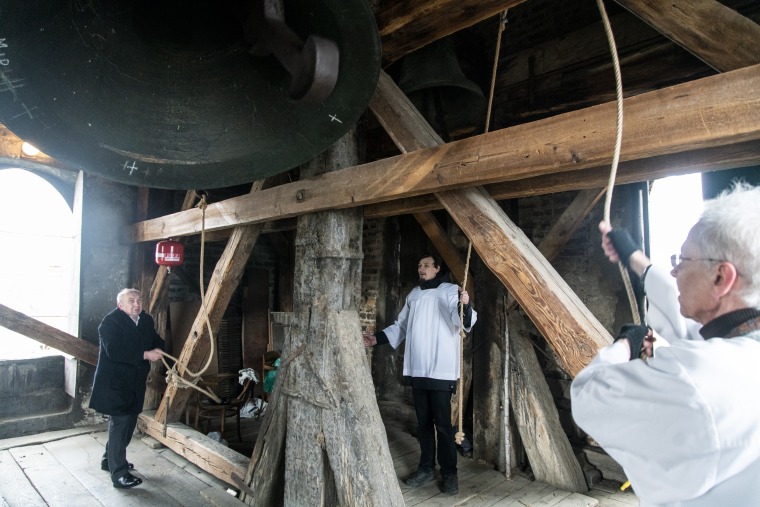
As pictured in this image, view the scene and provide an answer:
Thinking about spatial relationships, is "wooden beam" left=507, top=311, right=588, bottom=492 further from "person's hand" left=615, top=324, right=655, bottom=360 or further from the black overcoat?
the black overcoat

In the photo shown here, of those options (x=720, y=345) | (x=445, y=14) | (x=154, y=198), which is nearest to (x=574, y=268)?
(x=445, y=14)

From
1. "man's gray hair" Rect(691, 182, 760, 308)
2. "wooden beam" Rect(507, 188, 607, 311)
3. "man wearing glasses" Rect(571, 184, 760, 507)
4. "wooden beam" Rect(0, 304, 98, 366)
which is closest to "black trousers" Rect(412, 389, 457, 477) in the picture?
"wooden beam" Rect(507, 188, 607, 311)

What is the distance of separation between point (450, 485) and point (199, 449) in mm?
2125

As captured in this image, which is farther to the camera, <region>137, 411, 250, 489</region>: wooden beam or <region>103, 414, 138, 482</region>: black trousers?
<region>103, 414, 138, 482</region>: black trousers

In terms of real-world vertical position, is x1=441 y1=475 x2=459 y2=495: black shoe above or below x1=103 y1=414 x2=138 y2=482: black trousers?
below

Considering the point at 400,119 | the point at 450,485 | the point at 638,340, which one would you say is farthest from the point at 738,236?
the point at 450,485

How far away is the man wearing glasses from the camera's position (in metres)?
0.83

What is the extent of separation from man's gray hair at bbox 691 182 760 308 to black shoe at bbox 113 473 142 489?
411cm

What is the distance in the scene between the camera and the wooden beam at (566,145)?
1.19 m

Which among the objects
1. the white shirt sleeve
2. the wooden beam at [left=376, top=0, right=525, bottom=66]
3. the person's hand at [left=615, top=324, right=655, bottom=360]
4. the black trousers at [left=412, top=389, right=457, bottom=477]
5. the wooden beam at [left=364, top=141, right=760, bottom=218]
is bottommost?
the black trousers at [left=412, top=389, right=457, bottom=477]

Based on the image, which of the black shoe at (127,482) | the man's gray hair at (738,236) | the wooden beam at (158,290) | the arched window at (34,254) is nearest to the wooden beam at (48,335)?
the arched window at (34,254)

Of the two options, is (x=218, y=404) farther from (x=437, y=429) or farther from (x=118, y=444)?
(x=437, y=429)

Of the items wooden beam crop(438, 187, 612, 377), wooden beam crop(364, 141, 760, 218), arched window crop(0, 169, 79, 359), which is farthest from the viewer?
arched window crop(0, 169, 79, 359)

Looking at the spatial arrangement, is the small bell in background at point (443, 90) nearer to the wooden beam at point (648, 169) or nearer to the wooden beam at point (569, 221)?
the wooden beam at point (648, 169)
